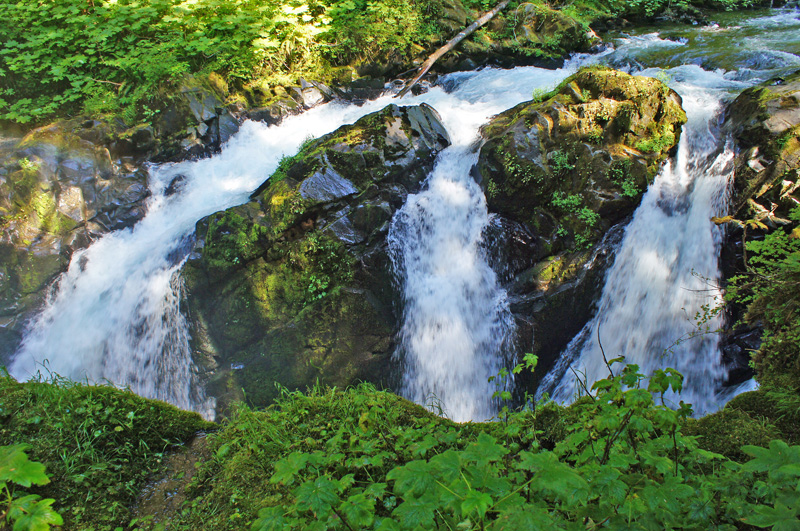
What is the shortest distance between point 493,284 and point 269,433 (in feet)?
13.8

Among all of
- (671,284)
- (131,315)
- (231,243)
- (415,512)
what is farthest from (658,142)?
(131,315)

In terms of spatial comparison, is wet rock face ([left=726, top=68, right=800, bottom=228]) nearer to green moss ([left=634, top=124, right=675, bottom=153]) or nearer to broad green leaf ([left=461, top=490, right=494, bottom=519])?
green moss ([left=634, top=124, right=675, bottom=153])

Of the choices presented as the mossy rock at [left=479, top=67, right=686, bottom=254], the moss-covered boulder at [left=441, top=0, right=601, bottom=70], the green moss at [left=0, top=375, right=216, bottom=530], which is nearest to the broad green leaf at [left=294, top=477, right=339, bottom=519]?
the green moss at [left=0, top=375, right=216, bottom=530]

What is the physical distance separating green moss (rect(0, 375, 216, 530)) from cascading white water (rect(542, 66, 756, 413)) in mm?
4604

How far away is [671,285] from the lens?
17.0ft

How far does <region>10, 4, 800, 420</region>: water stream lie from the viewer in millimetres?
5215

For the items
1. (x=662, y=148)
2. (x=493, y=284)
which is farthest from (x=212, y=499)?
(x=662, y=148)

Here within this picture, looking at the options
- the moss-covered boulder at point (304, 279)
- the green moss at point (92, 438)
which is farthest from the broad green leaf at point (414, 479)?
the moss-covered boulder at point (304, 279)

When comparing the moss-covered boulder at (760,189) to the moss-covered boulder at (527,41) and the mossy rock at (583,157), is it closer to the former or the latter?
the mossy rock at (583,157)

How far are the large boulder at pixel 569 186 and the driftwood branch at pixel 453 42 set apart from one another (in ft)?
14.5

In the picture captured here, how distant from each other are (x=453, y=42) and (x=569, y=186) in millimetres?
6753

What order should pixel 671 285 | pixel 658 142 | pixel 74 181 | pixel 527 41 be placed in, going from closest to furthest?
pixel 671 285, pixel 658 142, pixel 74 181, pixel 527 41

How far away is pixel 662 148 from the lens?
573 centimetres

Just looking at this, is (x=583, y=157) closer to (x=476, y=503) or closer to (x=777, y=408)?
(x=777, y=408)
